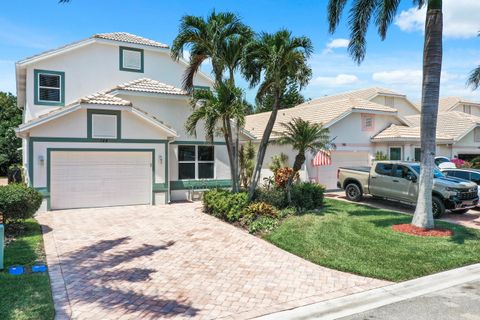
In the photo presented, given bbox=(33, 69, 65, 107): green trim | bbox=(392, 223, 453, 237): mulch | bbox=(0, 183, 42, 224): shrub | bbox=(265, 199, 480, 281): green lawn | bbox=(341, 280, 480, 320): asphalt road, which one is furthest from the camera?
bbox=(33, 69, 65, 107): green trim

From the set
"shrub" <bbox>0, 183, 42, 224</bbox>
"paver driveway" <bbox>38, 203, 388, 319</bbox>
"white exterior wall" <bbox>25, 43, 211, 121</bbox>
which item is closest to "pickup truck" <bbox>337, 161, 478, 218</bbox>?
"paver driveway" <bbox>38, 203, 388, 319</bbox>

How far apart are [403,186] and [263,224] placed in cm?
660

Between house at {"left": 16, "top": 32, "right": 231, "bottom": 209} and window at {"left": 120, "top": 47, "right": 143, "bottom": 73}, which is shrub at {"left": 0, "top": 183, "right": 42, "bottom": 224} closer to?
house at {"left": 16, "top": 32, "right": 231, "bottom": 209}

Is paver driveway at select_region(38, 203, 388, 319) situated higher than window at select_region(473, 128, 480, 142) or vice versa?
window at select_region(473, 128, 480, 142)

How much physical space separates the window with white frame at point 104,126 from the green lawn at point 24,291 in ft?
22.3

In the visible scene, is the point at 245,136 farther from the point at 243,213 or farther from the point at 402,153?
the point at 402,153

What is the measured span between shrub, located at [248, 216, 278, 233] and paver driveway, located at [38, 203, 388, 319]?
31 cm

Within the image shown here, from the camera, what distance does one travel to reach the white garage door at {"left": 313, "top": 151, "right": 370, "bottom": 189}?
67.8 ft

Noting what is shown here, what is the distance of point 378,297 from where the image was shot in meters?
6.58

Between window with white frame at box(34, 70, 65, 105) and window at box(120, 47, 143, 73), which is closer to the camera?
window with white frame at box(34, 70, 65, 105)

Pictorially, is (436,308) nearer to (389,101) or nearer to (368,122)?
(368,122)

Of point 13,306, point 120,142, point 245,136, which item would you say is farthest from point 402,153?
point 13,306

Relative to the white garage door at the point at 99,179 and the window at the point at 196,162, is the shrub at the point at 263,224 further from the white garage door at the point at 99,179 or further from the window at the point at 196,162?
the window at the point at 196,162

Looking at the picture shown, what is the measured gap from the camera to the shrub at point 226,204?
489 inches
